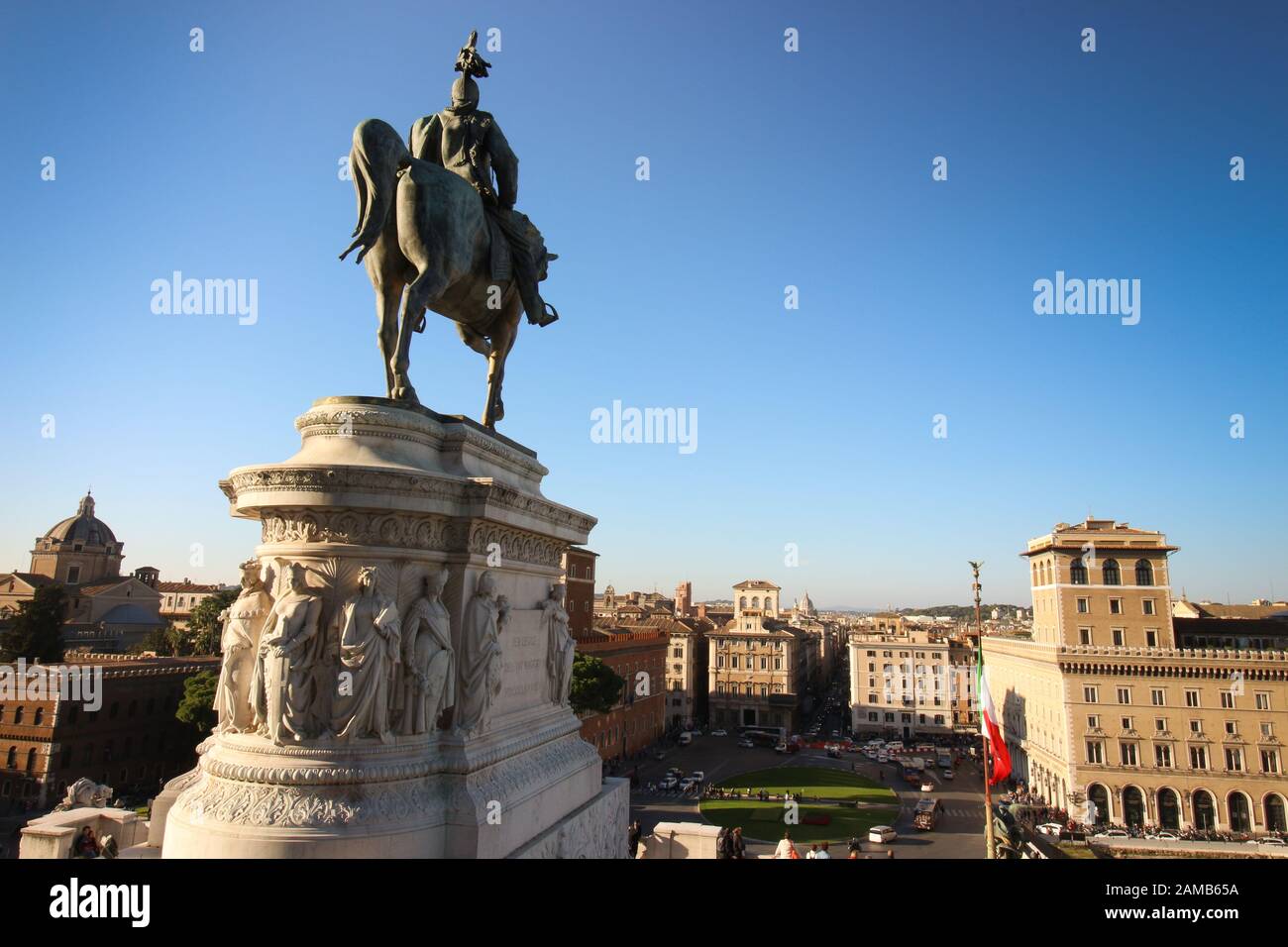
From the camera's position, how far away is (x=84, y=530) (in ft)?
306

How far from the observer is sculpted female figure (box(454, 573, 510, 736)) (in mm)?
6938

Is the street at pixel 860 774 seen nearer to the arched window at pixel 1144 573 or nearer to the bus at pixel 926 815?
the bus at pixel 926 815

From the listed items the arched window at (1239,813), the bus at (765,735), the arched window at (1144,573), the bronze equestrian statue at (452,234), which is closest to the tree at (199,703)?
the bronze equestrian statue at (452,234)

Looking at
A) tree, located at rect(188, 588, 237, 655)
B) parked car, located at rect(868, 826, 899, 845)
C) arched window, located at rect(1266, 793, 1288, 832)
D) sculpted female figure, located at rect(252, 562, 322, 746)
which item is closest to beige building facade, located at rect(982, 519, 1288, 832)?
arched window, located at rect(1266, 793, 1288, 832)

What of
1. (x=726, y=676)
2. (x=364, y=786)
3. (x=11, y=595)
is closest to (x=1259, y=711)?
(x=726, y=676)

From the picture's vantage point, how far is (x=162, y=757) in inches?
1758

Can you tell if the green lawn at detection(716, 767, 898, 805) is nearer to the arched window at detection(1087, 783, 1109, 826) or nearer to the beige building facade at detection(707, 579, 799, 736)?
the arched window at detection(1087, 783, 1109, 826)

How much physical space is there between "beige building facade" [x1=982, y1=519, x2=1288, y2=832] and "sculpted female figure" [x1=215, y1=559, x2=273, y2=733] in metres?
58.2

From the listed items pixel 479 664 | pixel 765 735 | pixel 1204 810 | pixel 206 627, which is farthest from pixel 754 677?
pixel 479 664

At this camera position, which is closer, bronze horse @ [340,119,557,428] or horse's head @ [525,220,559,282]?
bronze horse @ [340,119,557,428]

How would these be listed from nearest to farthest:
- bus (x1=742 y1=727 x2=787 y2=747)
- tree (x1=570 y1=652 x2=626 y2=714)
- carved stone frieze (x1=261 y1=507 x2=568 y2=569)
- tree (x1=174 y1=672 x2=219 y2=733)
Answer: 1. carved stone frieze (x1=261 y1=507 x2=568 y2=569)
2. tree (x1=174 y1=672 x2=219 y2=733)
3. tree (x1=570 y1=652 x2=626 y2=714)
4. bus (x1=742 y1=727 x2=787 y2=747)
